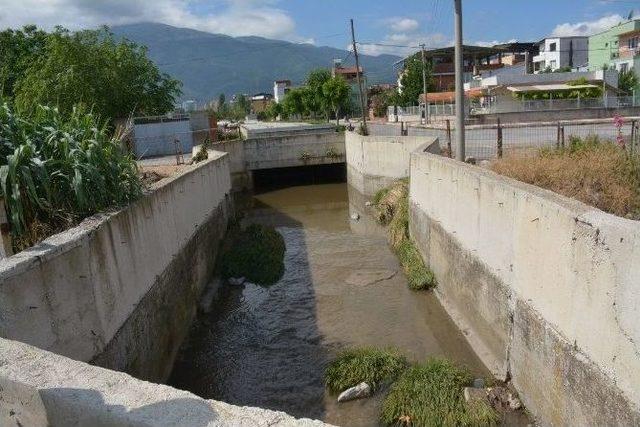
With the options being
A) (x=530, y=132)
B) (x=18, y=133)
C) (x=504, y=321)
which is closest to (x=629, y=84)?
(x=530, y=132)

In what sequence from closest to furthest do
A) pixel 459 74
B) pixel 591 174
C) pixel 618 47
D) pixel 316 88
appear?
1. pixel 591 174
2. pixel 459 74
3. pixel 618 47
4. pixel 316 88

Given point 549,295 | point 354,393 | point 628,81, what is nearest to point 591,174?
point 549,295

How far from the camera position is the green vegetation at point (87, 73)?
2792 centimetres

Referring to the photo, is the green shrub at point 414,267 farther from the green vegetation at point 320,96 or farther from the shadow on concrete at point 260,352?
the green vegetation at point 320,96

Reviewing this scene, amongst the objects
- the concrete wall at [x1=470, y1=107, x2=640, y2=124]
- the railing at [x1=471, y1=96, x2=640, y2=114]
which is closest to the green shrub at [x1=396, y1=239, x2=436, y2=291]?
the concrete wall at [x1=470, y1=107, x2=640, y2=124]

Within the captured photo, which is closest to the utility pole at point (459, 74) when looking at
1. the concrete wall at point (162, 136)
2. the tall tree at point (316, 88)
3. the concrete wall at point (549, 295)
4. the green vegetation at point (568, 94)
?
the concrete wall at point (549, 295)

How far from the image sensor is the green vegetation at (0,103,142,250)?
557cm

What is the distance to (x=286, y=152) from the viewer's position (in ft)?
89.2

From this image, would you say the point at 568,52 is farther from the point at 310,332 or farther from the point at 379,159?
the point at 310,332

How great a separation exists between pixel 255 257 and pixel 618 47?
50.3 metres

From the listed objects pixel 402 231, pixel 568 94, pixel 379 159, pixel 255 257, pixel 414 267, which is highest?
pixel 568 94

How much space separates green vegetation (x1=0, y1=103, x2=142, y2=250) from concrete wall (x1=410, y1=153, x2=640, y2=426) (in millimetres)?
5168

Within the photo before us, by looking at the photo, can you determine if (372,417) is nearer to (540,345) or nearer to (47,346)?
(540,345)

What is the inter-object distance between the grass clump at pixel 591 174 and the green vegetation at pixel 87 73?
2195cm
